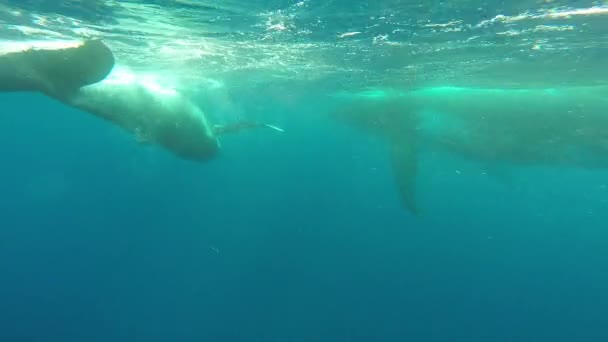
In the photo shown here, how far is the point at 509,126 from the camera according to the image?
63.7ft

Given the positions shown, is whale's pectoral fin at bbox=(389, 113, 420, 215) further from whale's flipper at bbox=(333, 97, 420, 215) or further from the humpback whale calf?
the humpback whale calf

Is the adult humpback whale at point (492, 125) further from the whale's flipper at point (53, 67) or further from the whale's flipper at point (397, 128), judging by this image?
the whale's flipper at point (53, 67)

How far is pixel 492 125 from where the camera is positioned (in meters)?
20.1

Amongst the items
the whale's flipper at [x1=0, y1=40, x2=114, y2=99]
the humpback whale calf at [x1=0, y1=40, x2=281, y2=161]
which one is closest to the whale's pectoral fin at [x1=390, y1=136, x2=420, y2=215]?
the humpback whale calf at [x1=0, y1=40, x2=281, y2=161]

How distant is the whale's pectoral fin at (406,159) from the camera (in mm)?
19377

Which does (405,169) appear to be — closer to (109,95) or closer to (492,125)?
(492,125)

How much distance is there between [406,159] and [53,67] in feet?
53.2

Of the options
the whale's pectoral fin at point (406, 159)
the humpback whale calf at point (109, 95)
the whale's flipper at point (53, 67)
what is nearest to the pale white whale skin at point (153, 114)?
the humpback whale calf at point (109, 95)

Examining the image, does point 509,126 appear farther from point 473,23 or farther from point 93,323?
point 93,323

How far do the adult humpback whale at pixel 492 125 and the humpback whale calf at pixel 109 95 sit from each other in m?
11.1

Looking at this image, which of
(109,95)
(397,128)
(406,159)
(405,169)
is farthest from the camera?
(397,128)

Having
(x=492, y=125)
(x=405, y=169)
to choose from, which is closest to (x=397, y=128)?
(x=405, y=169)

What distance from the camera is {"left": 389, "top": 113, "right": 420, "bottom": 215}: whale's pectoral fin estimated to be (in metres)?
19.4

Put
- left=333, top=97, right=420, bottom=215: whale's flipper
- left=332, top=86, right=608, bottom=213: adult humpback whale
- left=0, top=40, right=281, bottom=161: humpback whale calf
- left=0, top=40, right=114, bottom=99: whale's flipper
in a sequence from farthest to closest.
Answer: left=333, top=97, right=420, bottom=215: whale's flipper < left=332, top=86, right=608, bottom=213: adult humpback whale < left=0, top=40, right=281, bottom=161: humpback whale calf < left=0, top=40, right=114, bottom=99: whale's flipper
